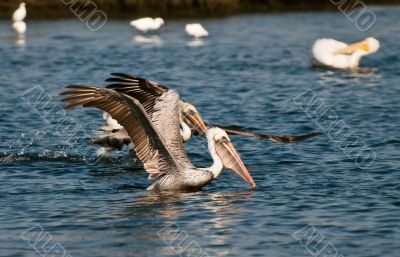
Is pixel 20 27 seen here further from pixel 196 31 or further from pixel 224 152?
pixel 224 152

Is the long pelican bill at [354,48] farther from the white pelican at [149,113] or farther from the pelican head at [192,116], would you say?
the pelican head at [192,116]

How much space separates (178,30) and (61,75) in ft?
29.1

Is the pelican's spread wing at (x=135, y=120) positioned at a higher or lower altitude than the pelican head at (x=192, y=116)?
lower

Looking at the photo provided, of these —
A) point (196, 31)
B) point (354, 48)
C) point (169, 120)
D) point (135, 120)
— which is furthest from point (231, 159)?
point (196, 31)

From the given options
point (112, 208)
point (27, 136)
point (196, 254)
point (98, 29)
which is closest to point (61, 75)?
point (27, 136)

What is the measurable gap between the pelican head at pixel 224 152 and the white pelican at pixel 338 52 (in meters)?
9.63

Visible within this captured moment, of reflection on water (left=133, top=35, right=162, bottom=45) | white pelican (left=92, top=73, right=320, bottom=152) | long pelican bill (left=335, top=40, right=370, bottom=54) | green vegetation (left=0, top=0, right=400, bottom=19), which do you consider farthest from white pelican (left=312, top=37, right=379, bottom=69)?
green vegetation (left=0, top=0, right=400, bottom=19)

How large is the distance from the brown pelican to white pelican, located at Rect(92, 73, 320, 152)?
0.18 meters

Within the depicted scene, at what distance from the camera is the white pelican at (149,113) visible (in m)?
9.54

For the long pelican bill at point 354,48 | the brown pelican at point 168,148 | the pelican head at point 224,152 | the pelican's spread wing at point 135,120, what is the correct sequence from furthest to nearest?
the long pelican bill at point 354,48, the pelican head at point 224,152, the brown pelican at point 168,148, the pelican's spread wing at point 135,120

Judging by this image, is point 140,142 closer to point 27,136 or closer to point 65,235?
point 65,235

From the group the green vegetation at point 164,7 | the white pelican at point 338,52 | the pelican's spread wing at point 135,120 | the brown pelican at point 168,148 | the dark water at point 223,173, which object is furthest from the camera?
the green vegetation at point 164,7

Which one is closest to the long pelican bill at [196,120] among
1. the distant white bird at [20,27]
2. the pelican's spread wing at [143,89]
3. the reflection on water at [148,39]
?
the pelican's spread wing at [143,89]

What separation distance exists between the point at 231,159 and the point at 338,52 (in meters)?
9.91
